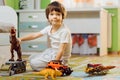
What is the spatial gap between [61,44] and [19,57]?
298 millimetres

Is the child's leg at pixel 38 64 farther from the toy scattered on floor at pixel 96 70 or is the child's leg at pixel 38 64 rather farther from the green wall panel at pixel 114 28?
the green wall panel at pixel 114 28

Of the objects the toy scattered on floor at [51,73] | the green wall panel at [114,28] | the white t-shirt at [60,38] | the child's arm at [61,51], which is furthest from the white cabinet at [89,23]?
the toy scattered on floor at [51,73]

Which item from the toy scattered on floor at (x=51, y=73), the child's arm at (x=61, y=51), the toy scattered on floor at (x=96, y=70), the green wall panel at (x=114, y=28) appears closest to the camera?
the toy scattered on floor at (x=51, y=73)

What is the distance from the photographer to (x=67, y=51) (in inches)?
81.6

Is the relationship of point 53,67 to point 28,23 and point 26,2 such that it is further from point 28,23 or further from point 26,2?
point 26,2

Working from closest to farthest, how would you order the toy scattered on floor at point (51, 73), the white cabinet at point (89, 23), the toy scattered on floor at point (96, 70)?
the toy scattered on floor at point (51, 73), the toy scattered on floor at point (96, 70), the white cabinet at point (89, 23)

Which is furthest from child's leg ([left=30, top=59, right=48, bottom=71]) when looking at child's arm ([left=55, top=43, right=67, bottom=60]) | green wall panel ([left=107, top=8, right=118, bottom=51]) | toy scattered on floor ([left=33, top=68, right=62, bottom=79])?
green wall panel ([left=107, top=8, right=118, bottom=51])

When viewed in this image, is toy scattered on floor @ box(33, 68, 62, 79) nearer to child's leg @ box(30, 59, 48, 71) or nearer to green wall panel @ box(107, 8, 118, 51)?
child's leg @ box(30, 59, 48, 71)

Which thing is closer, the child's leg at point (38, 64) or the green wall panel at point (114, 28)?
the child's leg at point (38, 64)

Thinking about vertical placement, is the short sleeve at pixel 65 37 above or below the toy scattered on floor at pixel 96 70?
above

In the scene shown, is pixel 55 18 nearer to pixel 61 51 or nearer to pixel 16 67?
pixel 61 51

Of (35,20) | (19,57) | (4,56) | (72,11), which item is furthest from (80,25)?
(19,57)

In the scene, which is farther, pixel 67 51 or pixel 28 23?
pixel 28 23

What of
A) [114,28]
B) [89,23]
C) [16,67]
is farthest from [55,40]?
[114,28]
